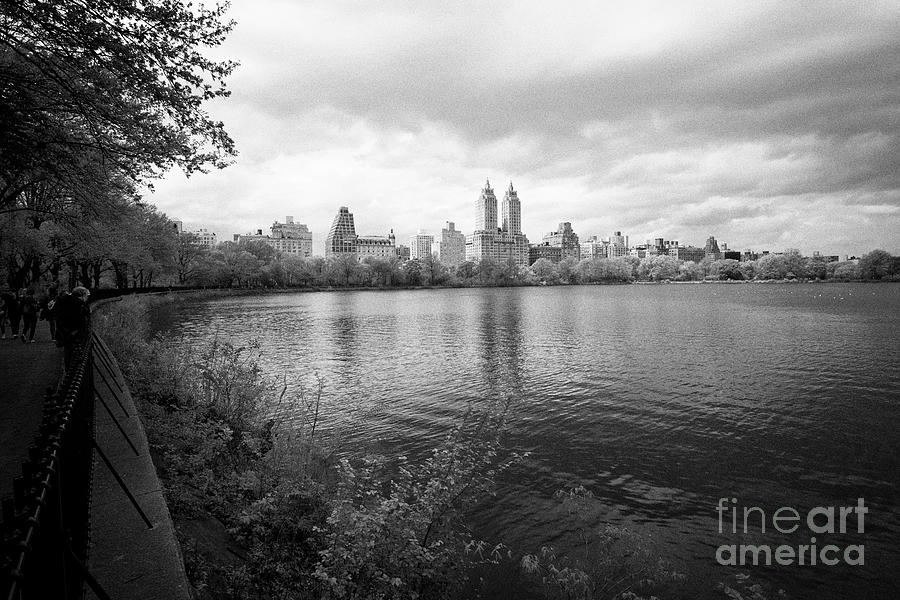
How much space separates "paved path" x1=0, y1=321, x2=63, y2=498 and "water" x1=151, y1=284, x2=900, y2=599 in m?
9.42

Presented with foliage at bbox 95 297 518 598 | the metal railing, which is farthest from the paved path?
the metal railing

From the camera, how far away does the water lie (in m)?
11.4

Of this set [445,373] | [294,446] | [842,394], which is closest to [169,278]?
[445,373]

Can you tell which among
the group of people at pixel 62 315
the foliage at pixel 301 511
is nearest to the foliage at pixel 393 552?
the foliage at pixel 301 511

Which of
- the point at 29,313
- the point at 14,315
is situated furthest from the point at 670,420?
the point at 14,315

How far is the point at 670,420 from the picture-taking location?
19.6 meters

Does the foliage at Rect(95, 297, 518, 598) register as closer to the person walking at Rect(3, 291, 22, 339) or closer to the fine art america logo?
the fine art america logo

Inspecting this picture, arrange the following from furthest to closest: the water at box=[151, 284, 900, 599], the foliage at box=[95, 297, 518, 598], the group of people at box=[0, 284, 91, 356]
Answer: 1. the group of people at box=[0, 284, 91, 356]
2. the water at box=[151, 284, 900, 599]
3. the foliage at box=[95, 297, 518, 598]

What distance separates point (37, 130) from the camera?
41.3 ft

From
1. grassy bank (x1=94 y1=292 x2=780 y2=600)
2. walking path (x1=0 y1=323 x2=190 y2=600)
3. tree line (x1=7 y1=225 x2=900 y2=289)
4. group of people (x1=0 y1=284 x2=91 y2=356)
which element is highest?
tree line (x1=7 y1=225 x2=900 y2=289)

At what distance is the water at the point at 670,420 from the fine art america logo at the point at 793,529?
169mm

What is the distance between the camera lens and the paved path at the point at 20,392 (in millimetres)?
8509

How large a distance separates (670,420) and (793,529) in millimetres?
7989

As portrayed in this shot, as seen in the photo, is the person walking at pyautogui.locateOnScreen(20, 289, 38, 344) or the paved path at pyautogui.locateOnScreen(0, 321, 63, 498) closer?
the paved path at pyautogui.locateOnScreen(0, 321, 63, 498)
